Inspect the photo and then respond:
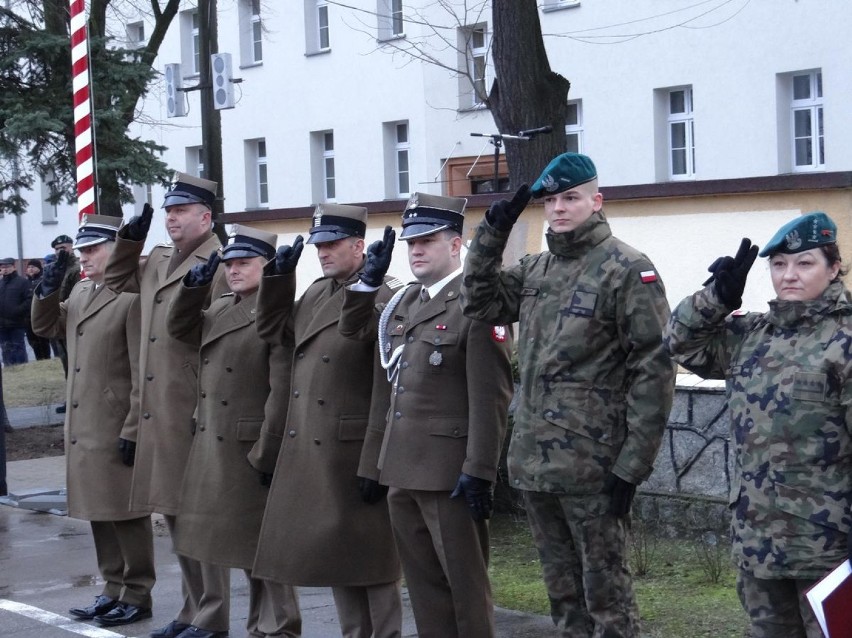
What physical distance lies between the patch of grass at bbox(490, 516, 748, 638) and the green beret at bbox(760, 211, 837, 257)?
7.80ft

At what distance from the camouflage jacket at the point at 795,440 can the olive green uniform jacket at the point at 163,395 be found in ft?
10.5

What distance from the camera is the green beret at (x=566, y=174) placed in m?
5.09

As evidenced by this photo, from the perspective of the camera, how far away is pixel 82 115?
388 inches

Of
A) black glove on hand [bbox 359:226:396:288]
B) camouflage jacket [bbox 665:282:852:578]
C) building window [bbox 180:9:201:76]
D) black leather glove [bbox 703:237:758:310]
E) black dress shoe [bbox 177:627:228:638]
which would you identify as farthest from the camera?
building window [bbox 180:9:201:76]

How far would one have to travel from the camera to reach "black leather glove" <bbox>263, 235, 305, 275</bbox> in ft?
20.3

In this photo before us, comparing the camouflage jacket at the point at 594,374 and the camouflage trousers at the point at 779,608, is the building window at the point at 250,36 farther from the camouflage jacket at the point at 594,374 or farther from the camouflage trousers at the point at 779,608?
the camouflage trousers at the point at 779,608

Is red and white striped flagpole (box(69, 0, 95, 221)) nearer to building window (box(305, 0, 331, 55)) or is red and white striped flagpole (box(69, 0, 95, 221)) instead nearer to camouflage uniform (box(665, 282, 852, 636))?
camouflage uniform (box(665, 282, 852, 636))

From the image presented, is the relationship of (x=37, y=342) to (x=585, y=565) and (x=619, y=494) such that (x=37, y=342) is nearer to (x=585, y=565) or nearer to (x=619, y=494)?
(x=585, y=565)

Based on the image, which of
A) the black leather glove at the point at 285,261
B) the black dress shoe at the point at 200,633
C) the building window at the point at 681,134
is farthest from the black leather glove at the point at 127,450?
the building window at the point at 681,134

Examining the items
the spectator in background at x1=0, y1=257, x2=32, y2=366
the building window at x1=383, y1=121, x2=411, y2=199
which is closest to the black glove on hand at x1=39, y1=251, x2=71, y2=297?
the spectator in background at x1=0, y1=257, x2=32, y2=366

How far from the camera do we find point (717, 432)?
7848 millimetres

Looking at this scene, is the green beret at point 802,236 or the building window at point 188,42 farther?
the building window at point 188,42

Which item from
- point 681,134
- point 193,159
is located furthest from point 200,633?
point 193,159

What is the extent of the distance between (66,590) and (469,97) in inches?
812
